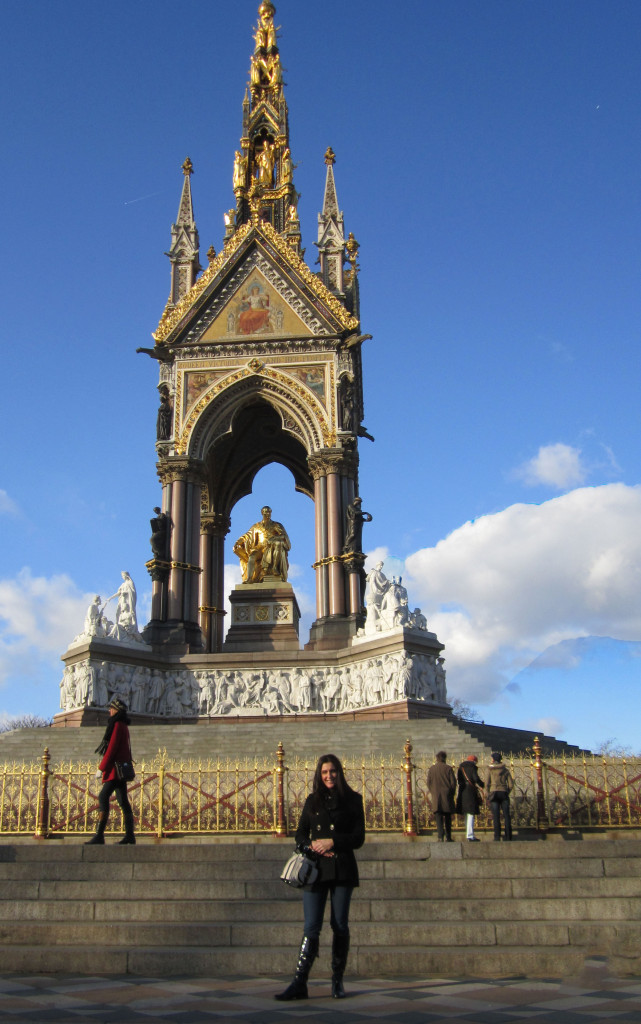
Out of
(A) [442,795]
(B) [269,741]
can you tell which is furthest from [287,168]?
(A) [442,795]

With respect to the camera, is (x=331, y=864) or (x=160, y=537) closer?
(x=331, y=864)

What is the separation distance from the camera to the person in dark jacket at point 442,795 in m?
13.1

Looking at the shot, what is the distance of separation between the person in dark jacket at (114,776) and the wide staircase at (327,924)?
50 cm

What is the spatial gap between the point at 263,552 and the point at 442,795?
61.9 ft

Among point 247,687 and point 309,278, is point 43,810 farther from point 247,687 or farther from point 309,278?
point 309,278

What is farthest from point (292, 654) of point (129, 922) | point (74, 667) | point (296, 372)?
point (129, 922)

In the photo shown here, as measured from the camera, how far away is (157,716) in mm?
26766

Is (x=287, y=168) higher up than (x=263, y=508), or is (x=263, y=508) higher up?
(x=287, y=168)

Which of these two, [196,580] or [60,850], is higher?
[196,580]

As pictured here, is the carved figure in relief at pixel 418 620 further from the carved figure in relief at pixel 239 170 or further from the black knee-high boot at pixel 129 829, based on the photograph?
the carved figure in relief at pixel 239 170

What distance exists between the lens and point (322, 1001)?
6.98 metres

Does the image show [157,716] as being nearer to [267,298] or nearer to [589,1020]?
[267,298]

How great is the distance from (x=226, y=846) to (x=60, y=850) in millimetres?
2172

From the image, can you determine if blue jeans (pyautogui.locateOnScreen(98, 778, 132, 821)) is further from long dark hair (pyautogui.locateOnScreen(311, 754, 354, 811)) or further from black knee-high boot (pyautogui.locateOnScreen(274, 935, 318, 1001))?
black knee-high boot (pyautogui.locateOnScreen(274, 935, 318, 1001))
